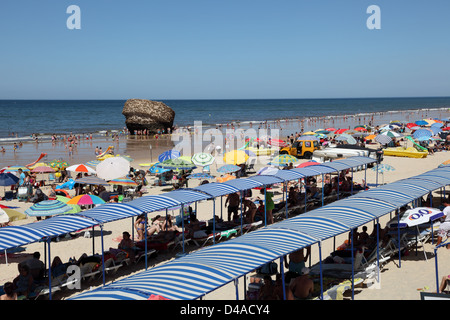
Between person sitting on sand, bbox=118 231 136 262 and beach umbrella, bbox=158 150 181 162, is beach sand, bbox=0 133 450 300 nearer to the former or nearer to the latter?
person sitting on sand, bbox=118 231 136 262

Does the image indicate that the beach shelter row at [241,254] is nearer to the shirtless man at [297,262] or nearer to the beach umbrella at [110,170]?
the shirtless man at [297,262]

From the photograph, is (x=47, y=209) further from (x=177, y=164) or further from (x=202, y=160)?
(x=202, y=160)

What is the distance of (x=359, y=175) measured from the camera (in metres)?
22.8

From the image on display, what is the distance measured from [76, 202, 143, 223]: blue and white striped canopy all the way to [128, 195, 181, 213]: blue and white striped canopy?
0.20 metres

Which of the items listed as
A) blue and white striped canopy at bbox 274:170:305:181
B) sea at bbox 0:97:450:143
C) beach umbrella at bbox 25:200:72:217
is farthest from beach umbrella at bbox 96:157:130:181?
sea at bbox 0:97:450:143

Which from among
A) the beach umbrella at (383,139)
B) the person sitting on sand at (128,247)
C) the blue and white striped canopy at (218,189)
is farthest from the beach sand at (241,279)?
the beach umbrella at (383,139)

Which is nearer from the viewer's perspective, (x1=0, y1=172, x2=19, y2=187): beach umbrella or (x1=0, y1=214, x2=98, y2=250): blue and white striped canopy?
(x1=0, y1=214, x2=98, y2=250): blue and white striped canopy

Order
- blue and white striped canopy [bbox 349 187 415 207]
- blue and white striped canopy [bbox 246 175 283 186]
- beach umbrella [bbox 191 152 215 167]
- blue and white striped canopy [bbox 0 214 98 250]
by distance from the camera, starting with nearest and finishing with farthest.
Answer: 1. blue and white striped canopy [bbox 0 214 98 250]
2. blue and white striped canopy [bbox 349 187 415 207]
3. blue and white striped canopy [bbox 246 175 283 186]
4. beach umbrella [bbox 191 152 215 167]

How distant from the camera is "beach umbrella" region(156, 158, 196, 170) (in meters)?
19.5

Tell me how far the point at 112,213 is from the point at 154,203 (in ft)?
3.81
